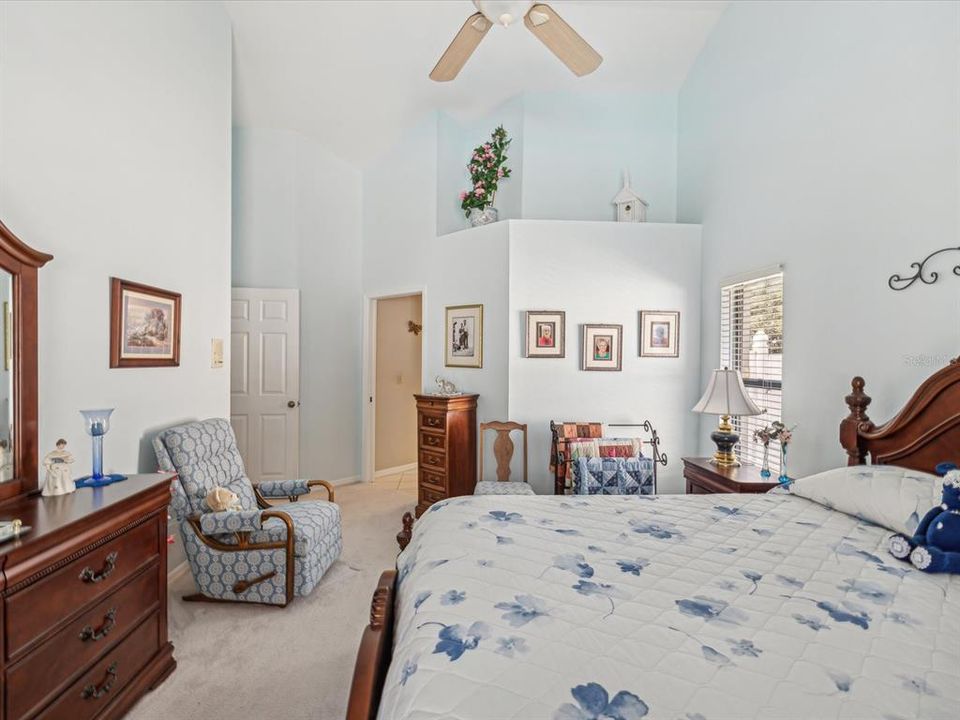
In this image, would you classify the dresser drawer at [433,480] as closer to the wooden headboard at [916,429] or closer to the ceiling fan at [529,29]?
the wooden headboard at [916,429]

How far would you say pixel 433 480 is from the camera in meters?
4.06

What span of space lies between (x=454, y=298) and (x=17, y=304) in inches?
121

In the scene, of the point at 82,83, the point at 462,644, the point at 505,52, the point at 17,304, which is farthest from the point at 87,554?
the point at 505,52

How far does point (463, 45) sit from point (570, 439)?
2615 mm

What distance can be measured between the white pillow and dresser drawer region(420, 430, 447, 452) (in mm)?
2530

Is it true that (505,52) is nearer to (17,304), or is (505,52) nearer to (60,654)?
(17,304)

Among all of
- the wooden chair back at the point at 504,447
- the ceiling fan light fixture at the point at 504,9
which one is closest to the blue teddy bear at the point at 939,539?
the ceiling fan light fixture at the point at 504,9

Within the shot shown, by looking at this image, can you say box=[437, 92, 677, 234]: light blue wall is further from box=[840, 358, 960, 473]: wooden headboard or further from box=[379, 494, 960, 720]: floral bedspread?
box=[379, 494, 960, 720]: floral bedspread

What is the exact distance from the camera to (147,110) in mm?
2598

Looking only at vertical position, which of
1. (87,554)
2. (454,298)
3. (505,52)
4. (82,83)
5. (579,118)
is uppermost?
(505,52)

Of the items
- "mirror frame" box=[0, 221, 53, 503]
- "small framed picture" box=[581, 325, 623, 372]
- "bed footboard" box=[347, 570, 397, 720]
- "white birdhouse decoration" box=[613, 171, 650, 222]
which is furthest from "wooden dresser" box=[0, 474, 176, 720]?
"white birdhouse decoration" box=[613, 171, 650, 222]

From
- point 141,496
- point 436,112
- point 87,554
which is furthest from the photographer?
point 436,112

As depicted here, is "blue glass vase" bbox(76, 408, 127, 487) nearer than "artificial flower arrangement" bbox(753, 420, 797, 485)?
Yes

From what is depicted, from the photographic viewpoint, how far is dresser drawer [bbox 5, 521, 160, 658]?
1.35 meters
